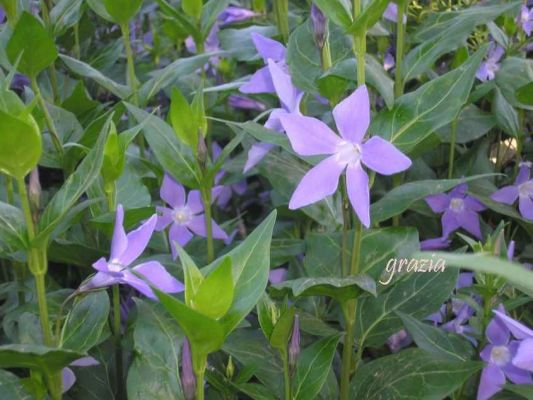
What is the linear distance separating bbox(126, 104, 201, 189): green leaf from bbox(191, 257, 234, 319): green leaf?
41 cm

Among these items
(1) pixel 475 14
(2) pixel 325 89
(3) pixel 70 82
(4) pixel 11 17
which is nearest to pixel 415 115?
(2) pixel 325 89

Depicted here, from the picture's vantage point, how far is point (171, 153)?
54.2 inches

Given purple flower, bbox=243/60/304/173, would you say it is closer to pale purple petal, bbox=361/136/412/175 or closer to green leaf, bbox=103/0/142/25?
pale purple petal, bbox=361/136/412/175

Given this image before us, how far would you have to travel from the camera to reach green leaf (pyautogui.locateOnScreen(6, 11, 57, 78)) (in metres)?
1.45

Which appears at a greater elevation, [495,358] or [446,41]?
[446,41]

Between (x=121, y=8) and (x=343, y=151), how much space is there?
2.17 feet

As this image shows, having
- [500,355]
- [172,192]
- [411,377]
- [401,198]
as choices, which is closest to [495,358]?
[500,355]

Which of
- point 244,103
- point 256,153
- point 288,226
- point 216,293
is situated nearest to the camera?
point 216,293

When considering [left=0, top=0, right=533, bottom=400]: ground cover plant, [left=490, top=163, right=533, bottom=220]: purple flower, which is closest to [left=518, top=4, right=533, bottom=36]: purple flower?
[left=0, top=0, right=533, bottom=400]: ground cover plant

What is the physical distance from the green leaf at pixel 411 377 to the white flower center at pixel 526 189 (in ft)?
1.65

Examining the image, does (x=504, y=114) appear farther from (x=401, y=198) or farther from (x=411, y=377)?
(x=411, y=377)

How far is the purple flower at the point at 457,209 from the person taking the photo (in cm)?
162

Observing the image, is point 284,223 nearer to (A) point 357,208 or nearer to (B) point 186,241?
(B) point 186,241

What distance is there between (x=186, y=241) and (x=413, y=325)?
50 cm
